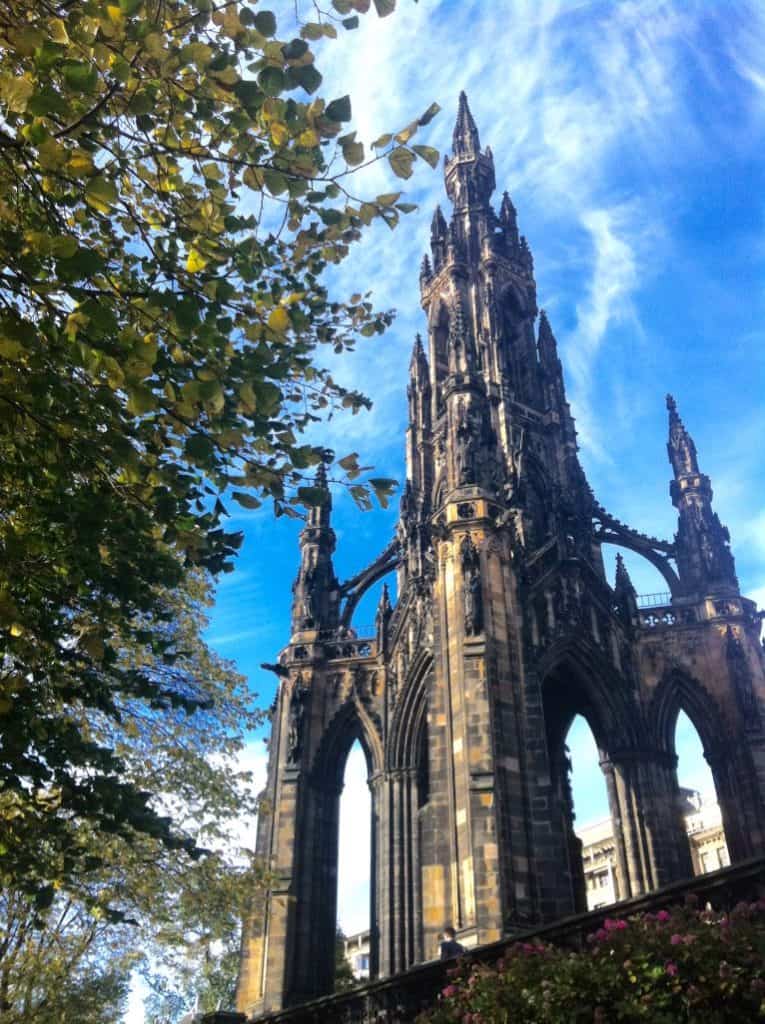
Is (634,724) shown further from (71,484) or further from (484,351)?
(71,484)

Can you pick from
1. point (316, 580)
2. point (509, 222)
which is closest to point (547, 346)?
point (509, 222)

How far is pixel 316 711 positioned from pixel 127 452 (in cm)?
2264

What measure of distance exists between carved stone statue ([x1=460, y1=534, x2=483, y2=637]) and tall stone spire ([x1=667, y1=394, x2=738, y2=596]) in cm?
857

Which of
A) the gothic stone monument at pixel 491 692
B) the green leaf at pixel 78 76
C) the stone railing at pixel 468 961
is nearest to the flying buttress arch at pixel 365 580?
the gothic stone monument at pixel 491 692

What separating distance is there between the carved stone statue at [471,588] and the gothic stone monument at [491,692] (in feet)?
0.15

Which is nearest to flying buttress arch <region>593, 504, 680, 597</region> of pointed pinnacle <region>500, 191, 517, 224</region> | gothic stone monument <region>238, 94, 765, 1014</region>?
gothic stone monument <region>238, 94, 765, 1014</region>

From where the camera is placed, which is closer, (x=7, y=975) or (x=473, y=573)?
(x=7, y=975)

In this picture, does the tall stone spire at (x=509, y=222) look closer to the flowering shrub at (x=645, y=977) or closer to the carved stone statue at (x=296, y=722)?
the carved stone statue at (x=296, y=722)

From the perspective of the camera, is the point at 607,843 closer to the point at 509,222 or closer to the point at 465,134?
the point at 509,222

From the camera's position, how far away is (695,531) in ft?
94.0

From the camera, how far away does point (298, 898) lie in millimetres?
24375

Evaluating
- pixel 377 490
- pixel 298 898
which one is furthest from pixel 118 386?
pixel 298 898

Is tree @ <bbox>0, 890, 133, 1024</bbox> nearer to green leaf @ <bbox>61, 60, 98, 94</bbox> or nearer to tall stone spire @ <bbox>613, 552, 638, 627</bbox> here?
green leaf @ <bbox>61, 60, 98, 94</bbox>

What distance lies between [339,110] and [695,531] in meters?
25.2
